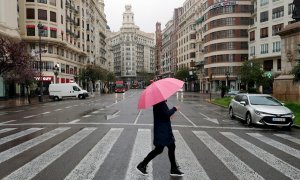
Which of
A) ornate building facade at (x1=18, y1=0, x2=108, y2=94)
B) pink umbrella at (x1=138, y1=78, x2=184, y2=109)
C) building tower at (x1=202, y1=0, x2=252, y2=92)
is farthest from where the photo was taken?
building tower at (x1=202, y1=0, x2=252, y2=92)

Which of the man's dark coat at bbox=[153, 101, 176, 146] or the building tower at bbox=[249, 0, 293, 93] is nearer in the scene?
the man's dark coat at bbox=[153, 101, 176, 146]

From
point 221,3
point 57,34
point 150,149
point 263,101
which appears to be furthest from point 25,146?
point 221,3

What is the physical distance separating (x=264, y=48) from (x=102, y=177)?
58.2m

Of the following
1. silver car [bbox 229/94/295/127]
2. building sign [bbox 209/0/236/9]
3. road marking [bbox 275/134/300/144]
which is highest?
building sign [bbox 209/0/236/9]

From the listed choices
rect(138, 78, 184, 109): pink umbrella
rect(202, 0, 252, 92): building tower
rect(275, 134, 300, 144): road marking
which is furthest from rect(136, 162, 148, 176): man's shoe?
rect(202, 0, 252, 92): building tower

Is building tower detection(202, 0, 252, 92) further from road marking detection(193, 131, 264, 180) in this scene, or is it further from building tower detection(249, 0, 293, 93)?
road marking detection(193, 131, 264, 180)

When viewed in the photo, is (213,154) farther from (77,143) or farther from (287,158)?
(77,143)

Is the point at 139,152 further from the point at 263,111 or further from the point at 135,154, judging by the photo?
the point at 263,111

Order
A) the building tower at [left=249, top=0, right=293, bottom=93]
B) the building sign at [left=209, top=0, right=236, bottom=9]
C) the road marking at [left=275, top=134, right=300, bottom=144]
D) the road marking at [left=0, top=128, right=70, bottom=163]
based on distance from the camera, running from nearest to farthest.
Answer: the road marking at [left=0, top=128, right=70, bottom=163] → the road marking at [left=275, top=134, right=300, bottom=144] → the building tower at [left=249, top=0, right=293, bottom=93] → the building sign at [left=209, top=0, right=236, bottom=9]

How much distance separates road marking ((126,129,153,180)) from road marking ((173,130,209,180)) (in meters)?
0.74

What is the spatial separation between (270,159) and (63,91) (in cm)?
4180

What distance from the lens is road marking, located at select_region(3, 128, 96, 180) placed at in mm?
6637

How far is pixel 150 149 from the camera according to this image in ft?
30.3

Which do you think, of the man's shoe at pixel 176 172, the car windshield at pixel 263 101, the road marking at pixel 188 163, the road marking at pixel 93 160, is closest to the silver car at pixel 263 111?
the car windshield at pixel 263 101
